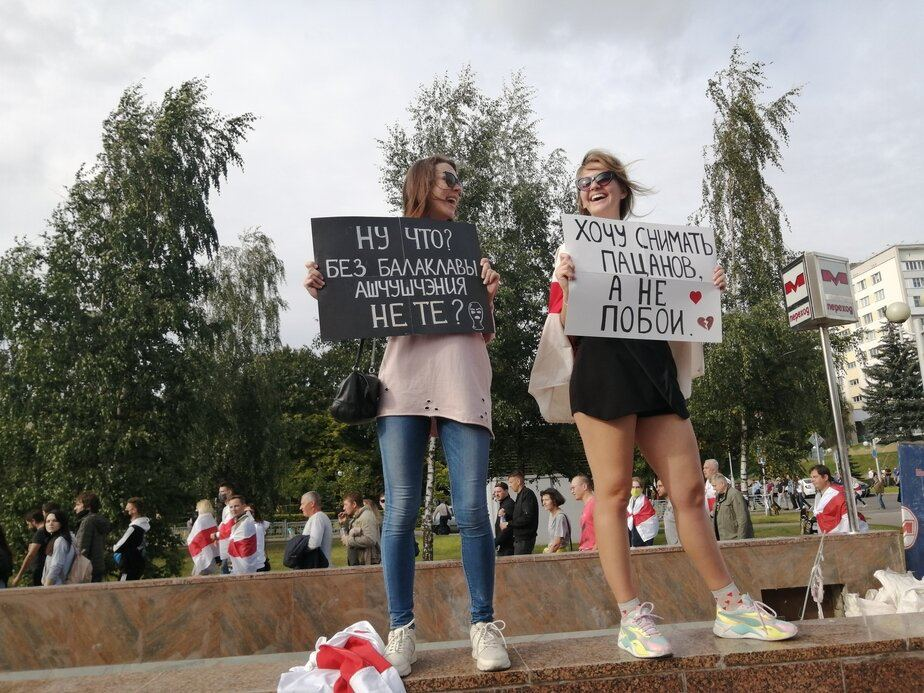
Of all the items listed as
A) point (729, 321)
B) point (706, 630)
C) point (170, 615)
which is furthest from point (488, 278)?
point (729, 321)

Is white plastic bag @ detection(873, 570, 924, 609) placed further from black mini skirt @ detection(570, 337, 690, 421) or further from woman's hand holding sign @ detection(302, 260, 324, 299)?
woman's hand holding sign @ detection(302, 260, 324, 299)

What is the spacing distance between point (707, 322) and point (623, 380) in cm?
74

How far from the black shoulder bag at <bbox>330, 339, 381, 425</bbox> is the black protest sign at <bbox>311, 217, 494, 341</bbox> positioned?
0.89 ft

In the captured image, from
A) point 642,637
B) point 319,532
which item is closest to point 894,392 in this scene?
point 319,532

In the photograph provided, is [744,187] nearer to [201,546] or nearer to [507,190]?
[507,190]

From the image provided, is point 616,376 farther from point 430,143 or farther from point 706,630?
point 430,143

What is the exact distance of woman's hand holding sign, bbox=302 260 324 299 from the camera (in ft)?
12.6

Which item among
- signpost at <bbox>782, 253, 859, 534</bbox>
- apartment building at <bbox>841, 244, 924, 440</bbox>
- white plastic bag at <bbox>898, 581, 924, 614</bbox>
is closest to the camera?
white plastic bag at <bbox>898, 581, 924, 614</bbox>

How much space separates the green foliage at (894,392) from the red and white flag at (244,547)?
83.1 meters

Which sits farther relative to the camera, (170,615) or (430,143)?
(430,143)

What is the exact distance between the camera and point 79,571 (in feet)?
32.6

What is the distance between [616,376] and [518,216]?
75.2ft

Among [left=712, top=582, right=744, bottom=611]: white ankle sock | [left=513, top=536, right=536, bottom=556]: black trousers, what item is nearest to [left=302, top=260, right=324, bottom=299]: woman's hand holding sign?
[left=712, top=582, right=744, bottom=611]: white ankle sock

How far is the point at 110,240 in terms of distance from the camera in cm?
2427
